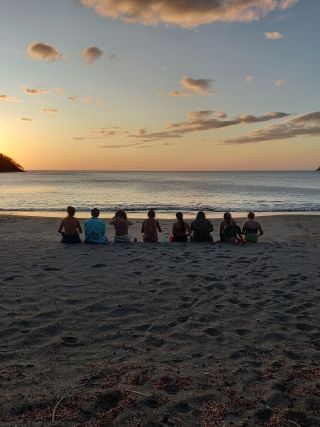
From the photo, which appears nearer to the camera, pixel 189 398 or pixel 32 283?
pixel 189 398

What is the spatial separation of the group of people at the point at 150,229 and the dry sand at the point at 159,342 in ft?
7.23

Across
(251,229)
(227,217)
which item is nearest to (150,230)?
(227,217)

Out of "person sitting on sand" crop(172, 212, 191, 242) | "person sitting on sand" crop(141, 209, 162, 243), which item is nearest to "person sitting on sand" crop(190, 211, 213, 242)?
"person sitting on sand" crop(172, 212, 191, 242)

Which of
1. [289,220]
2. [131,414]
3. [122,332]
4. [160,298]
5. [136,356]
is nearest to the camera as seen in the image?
[131,414]

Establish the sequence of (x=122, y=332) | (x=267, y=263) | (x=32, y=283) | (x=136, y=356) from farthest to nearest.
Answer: (x=267, y=263)
(x=32, y=283)
(x=122, y=332)
(x=136, y=356)

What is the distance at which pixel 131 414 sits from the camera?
3.80m

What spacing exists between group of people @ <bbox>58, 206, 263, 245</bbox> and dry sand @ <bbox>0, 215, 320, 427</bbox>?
2.21 m

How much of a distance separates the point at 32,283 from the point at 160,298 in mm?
2746

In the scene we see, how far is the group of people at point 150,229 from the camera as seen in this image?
487 inches

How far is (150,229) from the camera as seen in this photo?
42.5 feet

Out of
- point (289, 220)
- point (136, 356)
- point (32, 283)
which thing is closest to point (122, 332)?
point (136, 356)

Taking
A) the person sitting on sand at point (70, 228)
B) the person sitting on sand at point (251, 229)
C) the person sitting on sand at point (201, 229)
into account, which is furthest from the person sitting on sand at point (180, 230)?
the person sitting on sand at point (70, 228)

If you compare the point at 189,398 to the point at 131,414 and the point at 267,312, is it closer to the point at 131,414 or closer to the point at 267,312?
the point at 131,414

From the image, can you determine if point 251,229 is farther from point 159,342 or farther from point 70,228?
point 159,342
